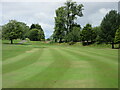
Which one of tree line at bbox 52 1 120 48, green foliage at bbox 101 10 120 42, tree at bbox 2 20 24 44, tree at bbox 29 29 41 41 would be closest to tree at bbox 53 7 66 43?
tree line at bbox 52 1 120 48

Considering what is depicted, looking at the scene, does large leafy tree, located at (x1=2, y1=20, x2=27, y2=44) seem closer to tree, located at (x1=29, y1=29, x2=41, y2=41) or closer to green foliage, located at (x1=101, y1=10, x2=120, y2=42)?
tree, located at (x1=29, y1=29, x2=41, y2=41)

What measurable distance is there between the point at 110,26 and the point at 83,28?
12.1m

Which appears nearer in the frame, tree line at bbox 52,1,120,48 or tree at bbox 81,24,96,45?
tree line at bbox 52,1,120,48

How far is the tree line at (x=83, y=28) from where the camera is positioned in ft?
110

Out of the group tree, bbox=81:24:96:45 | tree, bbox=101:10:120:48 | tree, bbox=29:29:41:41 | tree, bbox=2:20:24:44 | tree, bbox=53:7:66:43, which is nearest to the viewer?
tree, bbox=101:10:120:48

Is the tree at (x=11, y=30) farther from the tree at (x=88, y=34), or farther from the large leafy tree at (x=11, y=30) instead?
the tree at (x=88, y=34)

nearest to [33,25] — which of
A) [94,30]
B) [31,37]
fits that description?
[31,37]

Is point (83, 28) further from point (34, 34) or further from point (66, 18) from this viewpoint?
point (34, 34)

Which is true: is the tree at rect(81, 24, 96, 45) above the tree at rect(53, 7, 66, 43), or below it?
below

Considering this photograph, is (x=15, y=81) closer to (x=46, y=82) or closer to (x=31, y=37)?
(x=46, y=82)

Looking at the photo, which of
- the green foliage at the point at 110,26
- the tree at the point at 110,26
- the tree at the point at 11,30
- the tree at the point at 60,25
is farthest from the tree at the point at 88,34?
the tree at the point at 11,30

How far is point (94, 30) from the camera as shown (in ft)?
147

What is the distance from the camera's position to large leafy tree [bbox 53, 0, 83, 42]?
186 ft

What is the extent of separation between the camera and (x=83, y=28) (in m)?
44.6
